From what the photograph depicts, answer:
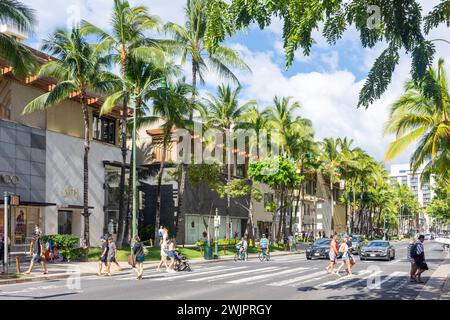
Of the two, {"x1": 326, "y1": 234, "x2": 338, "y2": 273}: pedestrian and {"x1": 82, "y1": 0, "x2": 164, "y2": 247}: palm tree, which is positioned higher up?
{"x1": 82, "y1": 0, "x2": 164, "y2": 247}: palm tree

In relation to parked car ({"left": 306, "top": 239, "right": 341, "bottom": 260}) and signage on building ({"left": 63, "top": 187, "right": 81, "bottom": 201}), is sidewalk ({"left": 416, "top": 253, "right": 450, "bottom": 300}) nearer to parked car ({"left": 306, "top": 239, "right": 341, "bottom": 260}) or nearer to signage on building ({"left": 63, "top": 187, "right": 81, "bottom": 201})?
parked car ({"left": 306, "top": 239, "right": 341, "bottom": 260})

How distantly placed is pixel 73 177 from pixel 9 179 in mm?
5905

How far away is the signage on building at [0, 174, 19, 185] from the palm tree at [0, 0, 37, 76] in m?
9.10

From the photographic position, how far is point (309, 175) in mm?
75875

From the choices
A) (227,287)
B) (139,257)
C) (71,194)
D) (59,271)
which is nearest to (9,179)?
(71,194)

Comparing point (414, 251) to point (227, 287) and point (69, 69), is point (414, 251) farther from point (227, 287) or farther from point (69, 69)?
point (69, 69)

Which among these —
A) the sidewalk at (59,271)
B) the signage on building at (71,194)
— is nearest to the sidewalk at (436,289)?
the sidewalk at (59,271)

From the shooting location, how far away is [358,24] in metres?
8.91

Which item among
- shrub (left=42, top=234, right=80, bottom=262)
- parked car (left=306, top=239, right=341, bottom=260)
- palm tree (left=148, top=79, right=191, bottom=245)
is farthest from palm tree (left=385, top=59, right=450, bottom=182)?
shrub (left=42, top=234, right=80, bottom=262)

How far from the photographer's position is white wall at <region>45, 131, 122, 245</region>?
34188 millimetres

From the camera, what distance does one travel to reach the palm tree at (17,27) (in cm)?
2228
